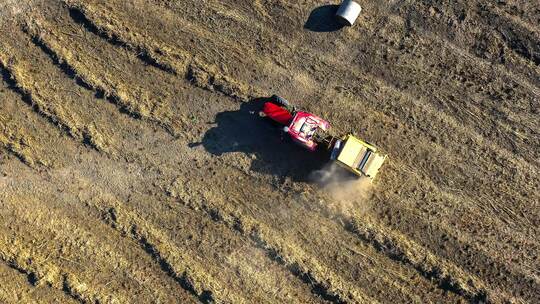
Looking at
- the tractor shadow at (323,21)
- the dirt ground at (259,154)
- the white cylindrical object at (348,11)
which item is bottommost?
the dirt ground at (259,154)

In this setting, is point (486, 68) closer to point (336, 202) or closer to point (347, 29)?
point (347, 29)

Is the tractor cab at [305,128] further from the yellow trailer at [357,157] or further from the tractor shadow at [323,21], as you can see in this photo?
the tractor shadow at [323,21]

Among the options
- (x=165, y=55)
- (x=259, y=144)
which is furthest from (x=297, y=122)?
(x=165, y=55)

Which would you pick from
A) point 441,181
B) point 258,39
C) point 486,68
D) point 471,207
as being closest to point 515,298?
point 471,207

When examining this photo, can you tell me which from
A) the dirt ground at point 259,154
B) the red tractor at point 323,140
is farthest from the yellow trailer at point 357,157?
the dirt ground at point 259,154

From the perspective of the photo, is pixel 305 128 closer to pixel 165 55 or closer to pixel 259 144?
pixel 259 144

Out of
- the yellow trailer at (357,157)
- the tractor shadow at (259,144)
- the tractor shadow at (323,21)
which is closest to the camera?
the yellow trailer at (357,157)

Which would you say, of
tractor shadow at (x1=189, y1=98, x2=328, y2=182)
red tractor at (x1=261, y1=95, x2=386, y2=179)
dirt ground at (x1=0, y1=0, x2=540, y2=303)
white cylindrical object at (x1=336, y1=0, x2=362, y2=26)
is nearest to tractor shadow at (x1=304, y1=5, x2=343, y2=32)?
dirt ground at (x1=0, y1=0, x2=540, y2=303)
